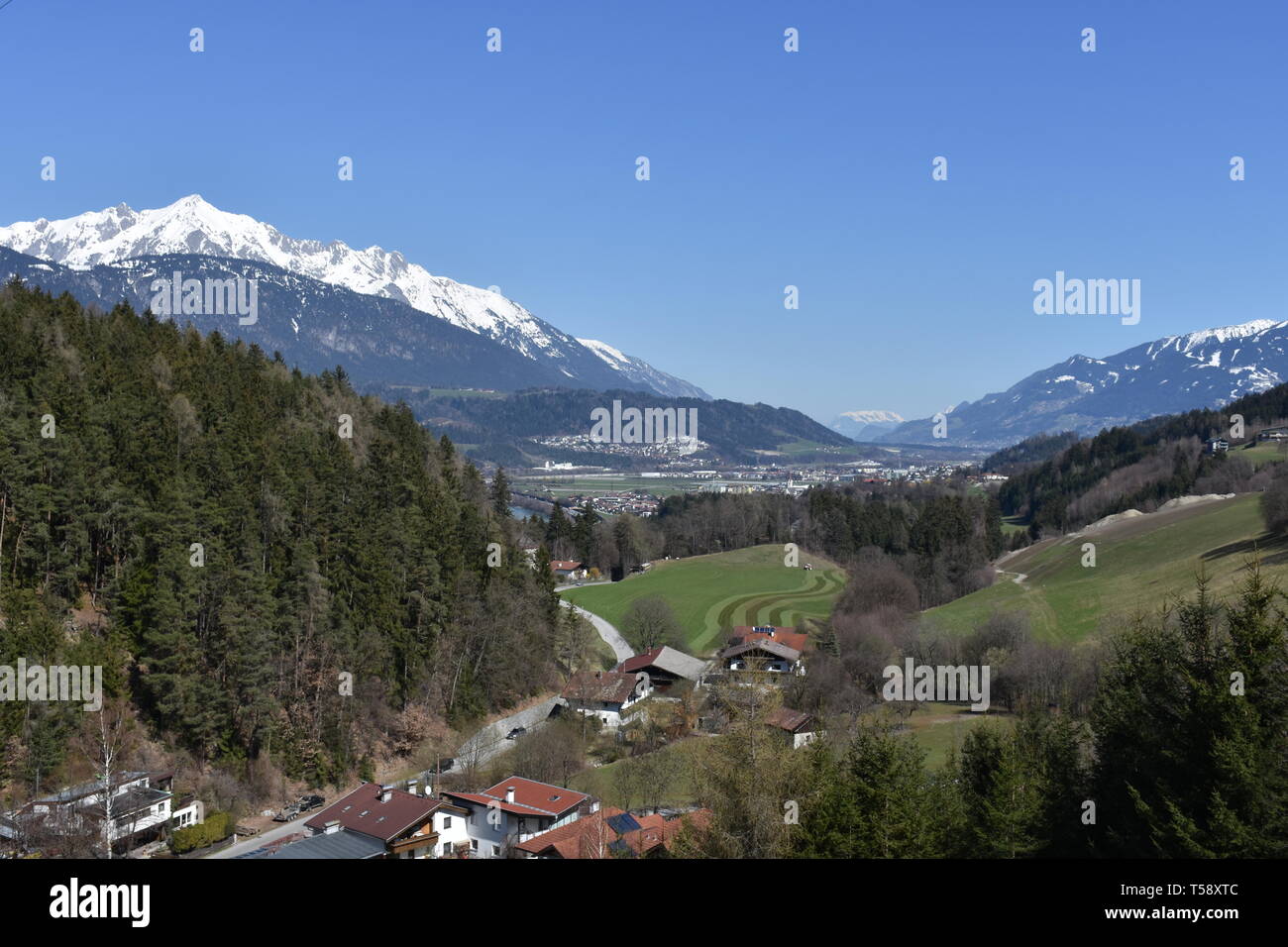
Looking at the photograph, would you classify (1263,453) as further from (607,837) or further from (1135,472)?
(607,837)

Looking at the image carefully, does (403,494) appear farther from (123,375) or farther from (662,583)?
(662,583)

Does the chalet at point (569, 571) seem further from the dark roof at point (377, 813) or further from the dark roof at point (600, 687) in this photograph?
the dark roof at point (377, 813)

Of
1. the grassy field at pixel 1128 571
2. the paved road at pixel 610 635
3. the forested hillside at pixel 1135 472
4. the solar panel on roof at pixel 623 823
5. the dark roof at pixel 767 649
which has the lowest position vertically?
the paved road at pixel 610 635

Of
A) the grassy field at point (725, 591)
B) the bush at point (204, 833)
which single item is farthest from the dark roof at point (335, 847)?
the grassy field at point (725, 591)
